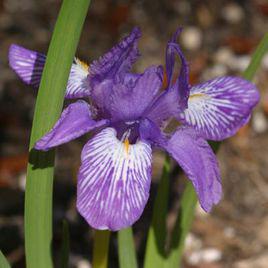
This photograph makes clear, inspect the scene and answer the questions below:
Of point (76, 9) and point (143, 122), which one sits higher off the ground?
point (76, 9)

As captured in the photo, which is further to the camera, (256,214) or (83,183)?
(256,214)

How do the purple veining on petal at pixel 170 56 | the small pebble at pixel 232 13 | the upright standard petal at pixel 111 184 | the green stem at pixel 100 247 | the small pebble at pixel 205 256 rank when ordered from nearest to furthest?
1. the upright standard petal at pixel 111 184
2. the purple veining on petal at pixel 170 56
3. the green stem at pixel 100 247
4. the small pebble at pixel 205 256
5. the small pebble at pixel 232 13

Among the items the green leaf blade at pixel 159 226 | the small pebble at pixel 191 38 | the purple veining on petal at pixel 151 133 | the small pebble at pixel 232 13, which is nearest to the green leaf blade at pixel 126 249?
the green leaf blade at pixel 159 226

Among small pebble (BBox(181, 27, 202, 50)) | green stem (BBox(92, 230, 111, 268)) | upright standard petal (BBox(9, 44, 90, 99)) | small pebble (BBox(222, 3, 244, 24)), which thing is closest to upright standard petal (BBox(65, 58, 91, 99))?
upright standard petal (BBox(9, 44, 90, 99))

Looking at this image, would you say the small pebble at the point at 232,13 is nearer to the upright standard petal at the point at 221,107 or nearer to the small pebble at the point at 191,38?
the small pebble at the point at 191,38

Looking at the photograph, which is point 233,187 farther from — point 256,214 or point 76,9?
point 76,9

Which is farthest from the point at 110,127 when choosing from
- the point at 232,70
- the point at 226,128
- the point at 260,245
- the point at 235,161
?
the point at 232,70

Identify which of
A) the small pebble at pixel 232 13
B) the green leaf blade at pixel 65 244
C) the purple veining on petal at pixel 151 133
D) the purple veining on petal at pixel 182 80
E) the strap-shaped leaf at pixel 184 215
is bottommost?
the green leaf blade at pixel 65 244

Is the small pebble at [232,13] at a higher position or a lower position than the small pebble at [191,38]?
higher

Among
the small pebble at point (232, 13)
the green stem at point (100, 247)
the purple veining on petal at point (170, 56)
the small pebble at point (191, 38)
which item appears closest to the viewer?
the purple veining on petal at point (170, 56)
